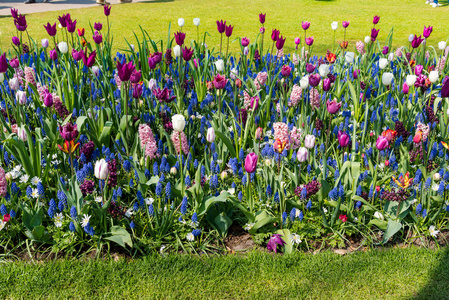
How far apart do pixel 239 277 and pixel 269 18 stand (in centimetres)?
1026

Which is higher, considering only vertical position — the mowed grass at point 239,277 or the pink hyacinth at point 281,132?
the pink hyacinth at point 281,132

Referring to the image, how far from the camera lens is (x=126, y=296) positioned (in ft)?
8.36

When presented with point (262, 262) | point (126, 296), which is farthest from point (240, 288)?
point (126, 296)

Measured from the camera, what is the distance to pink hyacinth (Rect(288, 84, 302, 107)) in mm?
4031

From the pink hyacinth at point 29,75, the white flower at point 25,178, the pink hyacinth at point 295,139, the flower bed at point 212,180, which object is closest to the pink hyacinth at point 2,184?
the flower bed at point 212,180

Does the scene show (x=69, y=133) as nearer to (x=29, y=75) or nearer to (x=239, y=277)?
(x=239, y=277)

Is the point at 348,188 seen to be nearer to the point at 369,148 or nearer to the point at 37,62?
the point at 369,148

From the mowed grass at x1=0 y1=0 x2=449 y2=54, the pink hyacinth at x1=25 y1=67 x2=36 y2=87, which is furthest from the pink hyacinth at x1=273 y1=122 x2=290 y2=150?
the mowed grass at x1=0 y1=0 x2=449 y2=54

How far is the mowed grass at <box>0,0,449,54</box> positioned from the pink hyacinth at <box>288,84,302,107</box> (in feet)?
13.8

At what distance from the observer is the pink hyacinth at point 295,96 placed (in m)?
4.03

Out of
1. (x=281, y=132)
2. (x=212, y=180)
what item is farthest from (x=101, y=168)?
(x=281, y=132)

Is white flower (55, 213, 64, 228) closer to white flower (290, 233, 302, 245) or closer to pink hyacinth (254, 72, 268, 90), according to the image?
white flower (290, 233, 302, 245)

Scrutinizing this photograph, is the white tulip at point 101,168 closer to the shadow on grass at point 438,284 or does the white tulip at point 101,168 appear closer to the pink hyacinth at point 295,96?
the shadow on grass at point 438,284

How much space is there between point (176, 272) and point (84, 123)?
5.23 feet
